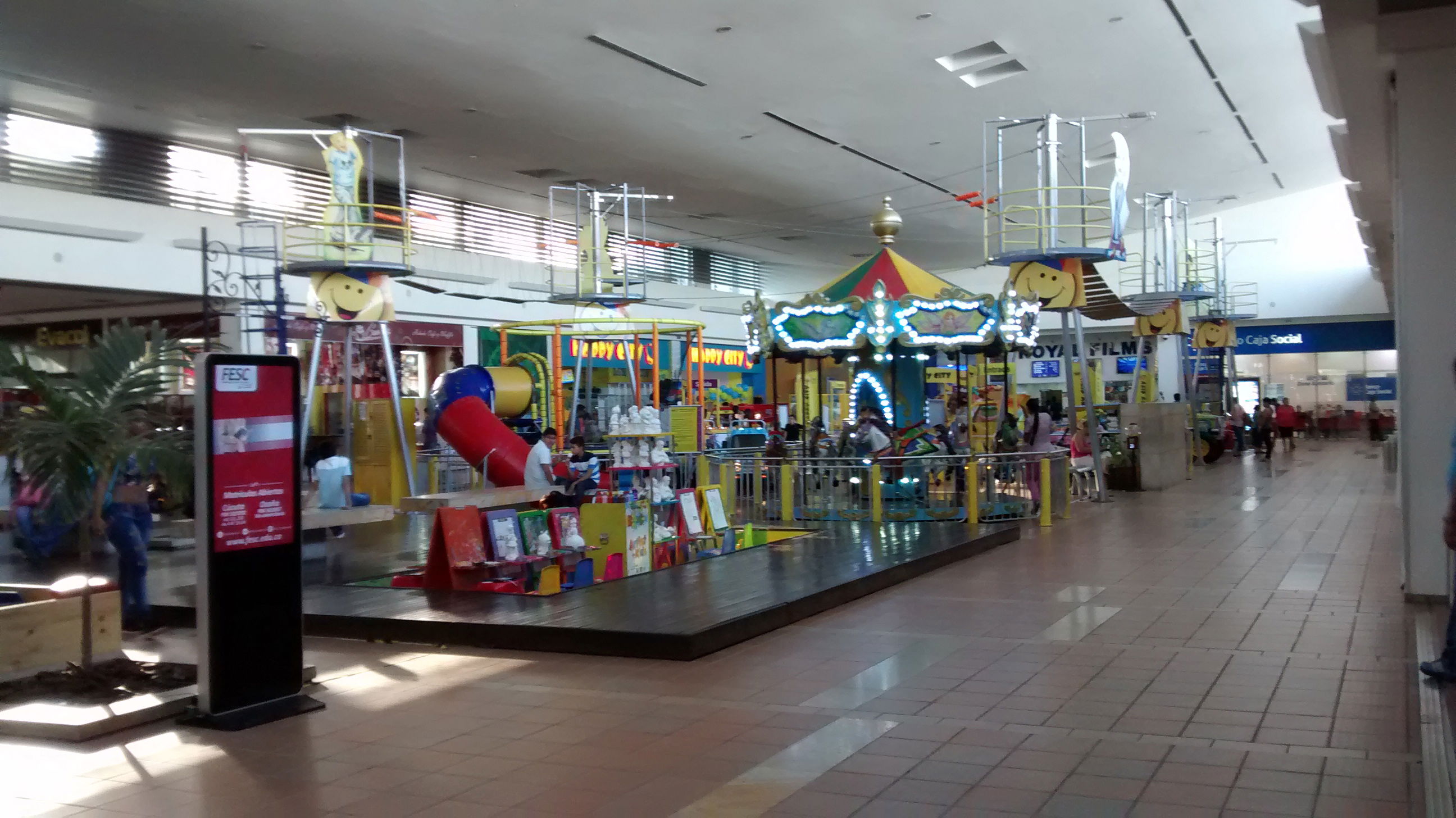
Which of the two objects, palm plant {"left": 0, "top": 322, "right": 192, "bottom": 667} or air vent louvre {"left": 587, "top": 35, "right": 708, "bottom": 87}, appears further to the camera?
air vent louvre {"left": 587, "top": 35, "right": 708, "bottom": 87}

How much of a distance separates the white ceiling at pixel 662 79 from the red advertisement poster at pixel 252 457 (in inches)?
355

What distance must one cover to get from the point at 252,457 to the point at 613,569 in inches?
183

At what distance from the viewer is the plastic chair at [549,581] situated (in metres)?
9.69

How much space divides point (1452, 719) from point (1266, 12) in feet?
45.4

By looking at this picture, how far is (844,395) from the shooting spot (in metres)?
28.1

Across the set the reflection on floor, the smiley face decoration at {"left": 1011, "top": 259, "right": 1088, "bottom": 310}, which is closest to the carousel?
Answer: the smiley face decoration at {"left": 1011, "top": 259, "right": 1088, "bottom": 310}

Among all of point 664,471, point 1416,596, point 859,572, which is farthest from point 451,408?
point 1416,596

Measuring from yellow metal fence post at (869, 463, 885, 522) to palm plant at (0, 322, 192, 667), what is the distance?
8.70 m

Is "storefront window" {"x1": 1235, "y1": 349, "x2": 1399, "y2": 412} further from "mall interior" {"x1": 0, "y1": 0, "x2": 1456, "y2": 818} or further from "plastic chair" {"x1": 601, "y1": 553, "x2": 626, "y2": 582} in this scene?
"plastic chair" {"x1": 601, "y1": 553, "x2": 626, "y2": 582}

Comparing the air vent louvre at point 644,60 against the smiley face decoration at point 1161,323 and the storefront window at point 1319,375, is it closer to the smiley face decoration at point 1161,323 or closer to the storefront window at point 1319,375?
the smiley face decoration at point 1161,323

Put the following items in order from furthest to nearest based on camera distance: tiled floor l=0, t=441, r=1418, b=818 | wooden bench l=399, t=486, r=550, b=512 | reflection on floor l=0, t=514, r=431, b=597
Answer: wooden bench l=399, t=486, r=550, b=512 < reflection on floor l=0, t=514, r=431, b=597 < tiled floor l=0, t=441, r=1418, b=818

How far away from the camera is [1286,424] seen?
31.2m

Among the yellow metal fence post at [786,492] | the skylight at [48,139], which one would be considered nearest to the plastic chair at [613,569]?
the yellow metal fence post at [786,492]

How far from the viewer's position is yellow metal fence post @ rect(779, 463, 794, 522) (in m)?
14.1
